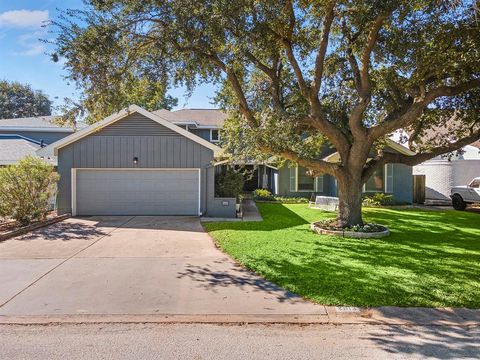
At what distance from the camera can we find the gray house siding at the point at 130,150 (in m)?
15.4

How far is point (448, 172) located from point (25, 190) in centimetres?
2325

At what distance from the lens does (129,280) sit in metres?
6.80

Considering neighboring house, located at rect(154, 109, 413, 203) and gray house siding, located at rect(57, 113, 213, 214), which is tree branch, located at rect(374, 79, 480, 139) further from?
neighboring house, located at rect(154, 109, 413, 203)

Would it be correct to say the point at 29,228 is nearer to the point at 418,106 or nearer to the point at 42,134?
the point at 418,106

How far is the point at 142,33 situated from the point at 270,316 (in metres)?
8.15

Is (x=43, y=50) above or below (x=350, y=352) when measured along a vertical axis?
above

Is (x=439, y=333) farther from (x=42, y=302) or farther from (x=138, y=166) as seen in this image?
(x=138, y=166)

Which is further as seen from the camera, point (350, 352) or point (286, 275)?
point (286, 275)

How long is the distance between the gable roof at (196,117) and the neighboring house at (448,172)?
1374 cm

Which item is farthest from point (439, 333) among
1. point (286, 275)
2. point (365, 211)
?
point (365, 211)

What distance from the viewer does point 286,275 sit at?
6.98m

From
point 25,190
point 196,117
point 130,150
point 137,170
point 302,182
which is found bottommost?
point 25,190

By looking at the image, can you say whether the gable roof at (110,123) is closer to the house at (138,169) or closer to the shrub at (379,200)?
the house at (138,169)

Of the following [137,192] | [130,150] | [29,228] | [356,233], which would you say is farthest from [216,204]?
[29,228]
